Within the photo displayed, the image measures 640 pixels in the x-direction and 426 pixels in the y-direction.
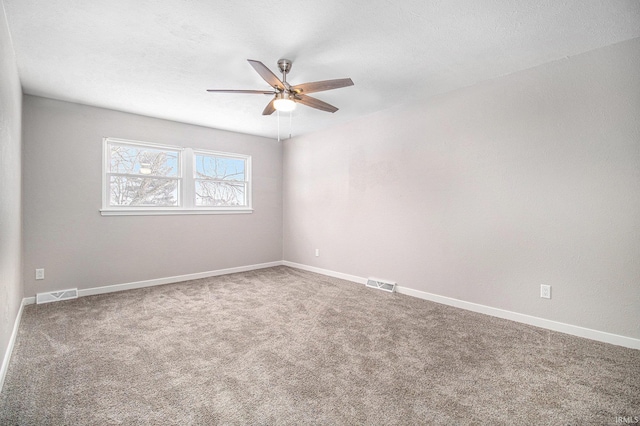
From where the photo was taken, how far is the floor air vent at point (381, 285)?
162 inches

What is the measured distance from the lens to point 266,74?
8.08 ft

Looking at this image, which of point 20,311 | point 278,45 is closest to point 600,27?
point 278,45

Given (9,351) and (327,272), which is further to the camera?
(327,272)

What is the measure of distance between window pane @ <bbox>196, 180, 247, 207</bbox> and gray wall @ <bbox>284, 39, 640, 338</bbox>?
7.01ft

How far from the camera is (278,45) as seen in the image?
2539 millimetres

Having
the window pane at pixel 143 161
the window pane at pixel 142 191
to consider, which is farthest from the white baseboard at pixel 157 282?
the window pane at pixel 143 161

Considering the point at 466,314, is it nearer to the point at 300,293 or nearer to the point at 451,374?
the point at 451,374

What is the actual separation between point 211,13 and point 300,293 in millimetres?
3194

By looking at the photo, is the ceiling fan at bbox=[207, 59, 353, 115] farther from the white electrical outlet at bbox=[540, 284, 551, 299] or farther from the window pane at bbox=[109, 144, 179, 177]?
the white electrical outlet at bbox=[540, 284, 551, 299]

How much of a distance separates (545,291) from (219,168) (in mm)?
4889

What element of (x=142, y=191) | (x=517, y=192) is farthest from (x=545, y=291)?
(x=142, y=191)

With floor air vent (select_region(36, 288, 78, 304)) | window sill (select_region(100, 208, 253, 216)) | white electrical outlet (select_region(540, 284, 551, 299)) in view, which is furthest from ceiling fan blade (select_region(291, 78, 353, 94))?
floor air vent (select_region(36, 288, 78, 304))

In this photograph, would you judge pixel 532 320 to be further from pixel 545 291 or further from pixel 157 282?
pixel 157 282

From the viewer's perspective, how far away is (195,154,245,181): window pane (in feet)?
16.7
